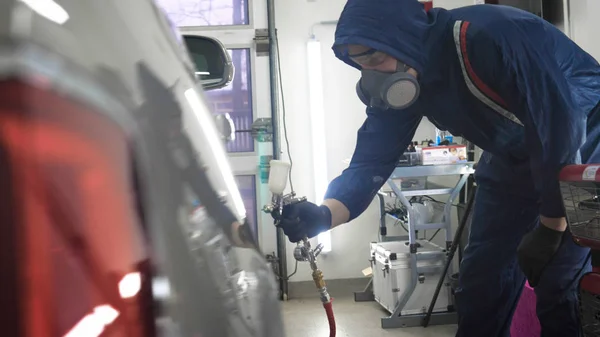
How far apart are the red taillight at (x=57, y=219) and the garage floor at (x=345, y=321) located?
2629 mm

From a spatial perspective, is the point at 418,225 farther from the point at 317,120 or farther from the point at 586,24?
the point at 586,24

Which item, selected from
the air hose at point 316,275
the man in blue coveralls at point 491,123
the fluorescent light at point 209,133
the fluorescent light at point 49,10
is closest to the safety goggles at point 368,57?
the man in blue coveralls at point 491,123

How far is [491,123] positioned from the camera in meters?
1.45

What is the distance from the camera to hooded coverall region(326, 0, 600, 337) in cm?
124

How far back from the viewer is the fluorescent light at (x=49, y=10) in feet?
0.92

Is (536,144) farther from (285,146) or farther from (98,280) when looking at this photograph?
(285,146)

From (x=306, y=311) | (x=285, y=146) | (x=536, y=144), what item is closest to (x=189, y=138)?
(x=536, y=144)

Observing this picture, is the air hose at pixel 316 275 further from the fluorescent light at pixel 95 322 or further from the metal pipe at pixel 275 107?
the metal pipe at pixel 275 107

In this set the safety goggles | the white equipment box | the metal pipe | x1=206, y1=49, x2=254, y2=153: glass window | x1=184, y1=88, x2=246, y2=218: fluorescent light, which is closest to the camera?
x1=184, y1=88, x2=246, y2=218: fluorescent light

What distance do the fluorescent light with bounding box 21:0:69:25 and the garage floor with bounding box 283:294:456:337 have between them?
266cm

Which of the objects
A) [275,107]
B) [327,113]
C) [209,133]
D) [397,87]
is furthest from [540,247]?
[327,113]

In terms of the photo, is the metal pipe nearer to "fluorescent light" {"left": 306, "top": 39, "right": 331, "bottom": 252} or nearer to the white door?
the white door

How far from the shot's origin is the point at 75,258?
27cm

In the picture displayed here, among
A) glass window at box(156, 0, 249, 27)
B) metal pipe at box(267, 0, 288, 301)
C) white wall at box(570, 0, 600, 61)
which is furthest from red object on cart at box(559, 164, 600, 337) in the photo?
glass window at box(156, 0, 249, 27)
